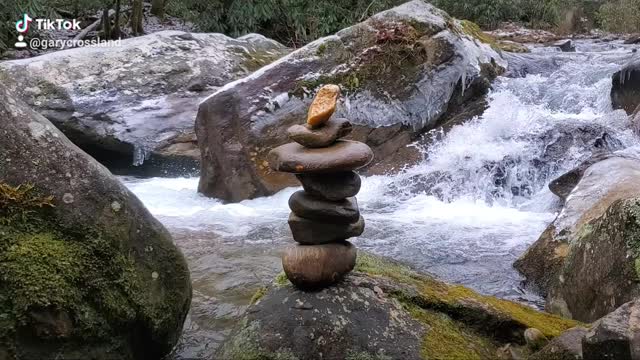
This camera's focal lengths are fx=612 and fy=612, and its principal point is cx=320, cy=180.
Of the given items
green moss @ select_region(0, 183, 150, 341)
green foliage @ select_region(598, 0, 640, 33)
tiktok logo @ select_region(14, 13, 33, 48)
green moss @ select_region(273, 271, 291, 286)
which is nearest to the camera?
green moss @ select_region(0, 183, 150, 341)

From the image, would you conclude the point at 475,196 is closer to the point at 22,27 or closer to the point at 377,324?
the point at 377,324

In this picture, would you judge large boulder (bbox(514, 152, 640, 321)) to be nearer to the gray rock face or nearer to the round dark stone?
the gray rock face

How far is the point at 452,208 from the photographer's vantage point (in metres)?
7.68

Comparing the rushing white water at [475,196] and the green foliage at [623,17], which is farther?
the green foliage at [623,17]

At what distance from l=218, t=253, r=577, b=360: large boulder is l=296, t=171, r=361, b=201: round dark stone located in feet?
1.60

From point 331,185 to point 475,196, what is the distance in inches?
200

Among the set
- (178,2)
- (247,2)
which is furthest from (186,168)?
(178,2)

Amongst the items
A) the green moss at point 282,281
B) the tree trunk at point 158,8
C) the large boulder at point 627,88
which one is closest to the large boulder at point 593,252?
the green moss at point 282,281

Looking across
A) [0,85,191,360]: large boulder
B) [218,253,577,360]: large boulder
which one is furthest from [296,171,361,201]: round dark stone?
[0,85,191,360]: large boulder

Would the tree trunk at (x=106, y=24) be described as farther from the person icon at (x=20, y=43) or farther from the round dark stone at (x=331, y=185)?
the round dark stone at (x=331, y=185)

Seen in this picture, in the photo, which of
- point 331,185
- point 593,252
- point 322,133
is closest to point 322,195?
point 331,185

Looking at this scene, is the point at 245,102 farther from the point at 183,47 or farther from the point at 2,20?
the point at 2,20

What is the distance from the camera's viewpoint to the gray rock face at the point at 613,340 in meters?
2.36

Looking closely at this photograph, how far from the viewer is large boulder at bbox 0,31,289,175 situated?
10.5 m
